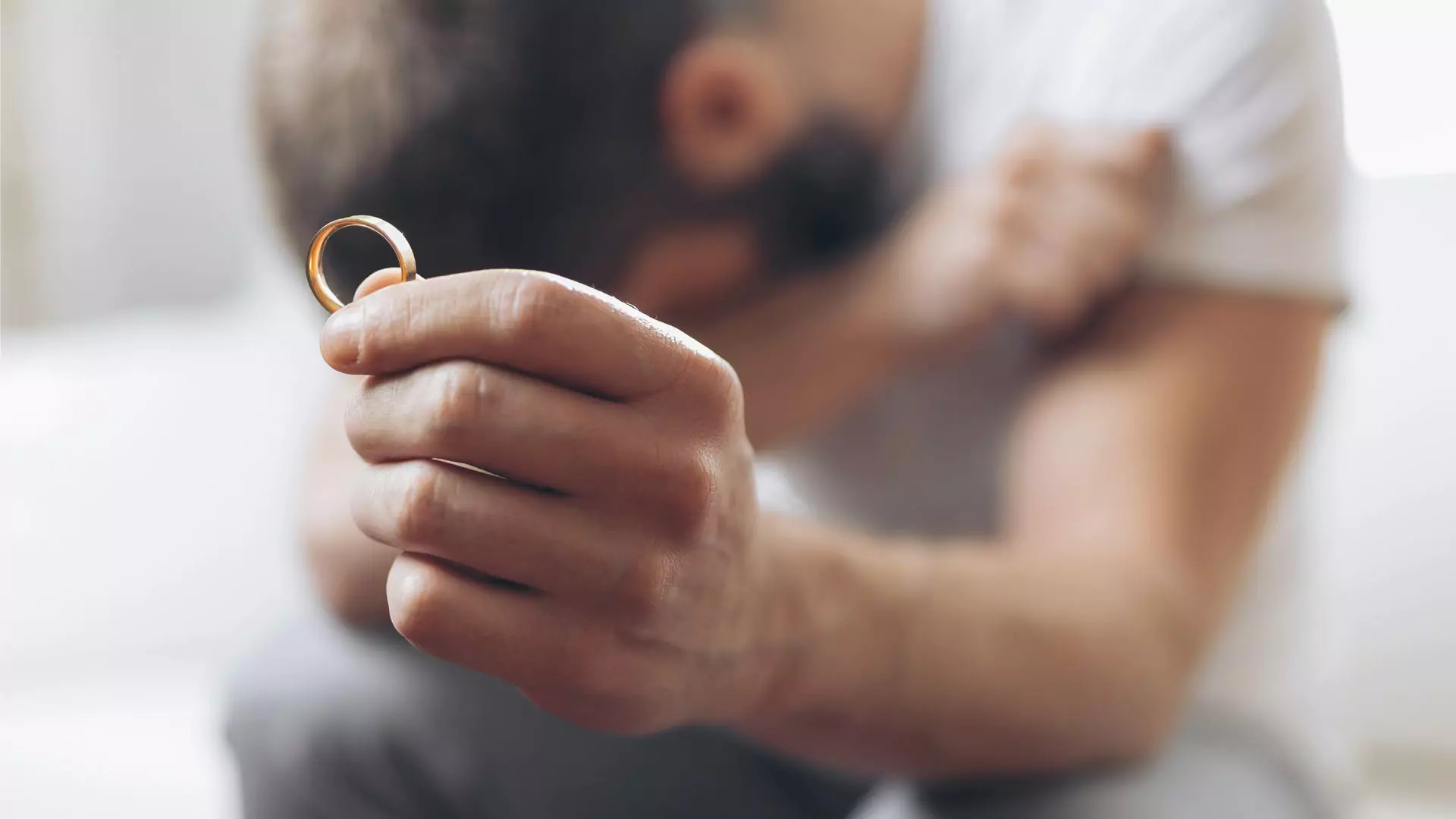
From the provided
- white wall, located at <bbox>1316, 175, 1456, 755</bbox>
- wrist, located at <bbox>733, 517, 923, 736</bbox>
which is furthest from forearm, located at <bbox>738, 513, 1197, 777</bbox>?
white wall, located at <bbox>1316, 175, 1456, 755</bbox>

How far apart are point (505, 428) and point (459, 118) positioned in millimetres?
313

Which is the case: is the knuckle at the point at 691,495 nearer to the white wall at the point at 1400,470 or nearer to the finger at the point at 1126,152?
the finger at the point at 1126,152

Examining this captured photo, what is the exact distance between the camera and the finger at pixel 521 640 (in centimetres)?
26

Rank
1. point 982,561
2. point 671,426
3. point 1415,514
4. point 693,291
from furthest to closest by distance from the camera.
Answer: point 1415,514 → point 693,291 → point 982,561 → point 671,426

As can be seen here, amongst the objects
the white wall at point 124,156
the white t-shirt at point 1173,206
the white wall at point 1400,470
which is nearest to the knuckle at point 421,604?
the white t-shirt at point 1173,206

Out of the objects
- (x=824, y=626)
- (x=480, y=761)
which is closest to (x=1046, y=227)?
(x=824, y=626)

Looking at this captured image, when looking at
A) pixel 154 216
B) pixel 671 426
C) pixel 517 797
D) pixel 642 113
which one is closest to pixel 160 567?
pixel 517 797

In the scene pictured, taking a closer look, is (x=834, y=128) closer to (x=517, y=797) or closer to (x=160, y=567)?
(x=517, y=797)

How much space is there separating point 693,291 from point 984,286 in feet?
0.50

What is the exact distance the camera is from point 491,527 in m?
0.25

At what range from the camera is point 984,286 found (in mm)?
615

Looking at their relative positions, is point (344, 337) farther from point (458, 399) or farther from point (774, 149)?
point (774, 149)

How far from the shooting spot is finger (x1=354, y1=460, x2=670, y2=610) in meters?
0.25

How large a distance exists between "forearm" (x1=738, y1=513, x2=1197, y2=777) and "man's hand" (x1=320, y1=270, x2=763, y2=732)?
0.46 feet
